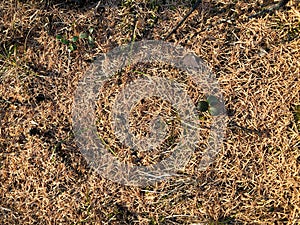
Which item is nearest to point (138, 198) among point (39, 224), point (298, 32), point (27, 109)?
point (39, 224)

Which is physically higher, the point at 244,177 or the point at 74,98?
the point at 74,98

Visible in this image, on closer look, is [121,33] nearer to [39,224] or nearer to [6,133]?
[6,133]

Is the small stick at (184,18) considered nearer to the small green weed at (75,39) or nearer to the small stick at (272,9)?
the small stick at (272,9)

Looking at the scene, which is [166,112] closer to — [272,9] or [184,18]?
[184,18]

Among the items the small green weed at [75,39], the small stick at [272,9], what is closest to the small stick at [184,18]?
the small stick at [272,9]

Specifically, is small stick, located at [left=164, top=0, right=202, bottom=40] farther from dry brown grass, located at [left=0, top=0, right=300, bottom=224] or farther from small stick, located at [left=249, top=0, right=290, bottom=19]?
small stick, located at [left=249, top=0, right=290, bottom=19]

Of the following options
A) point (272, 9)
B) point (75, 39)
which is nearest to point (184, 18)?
point (272, 9)

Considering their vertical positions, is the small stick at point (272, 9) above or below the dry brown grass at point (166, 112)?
above

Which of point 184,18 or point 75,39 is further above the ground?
point 184,18

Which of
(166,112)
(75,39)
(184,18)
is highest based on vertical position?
(184,18)
